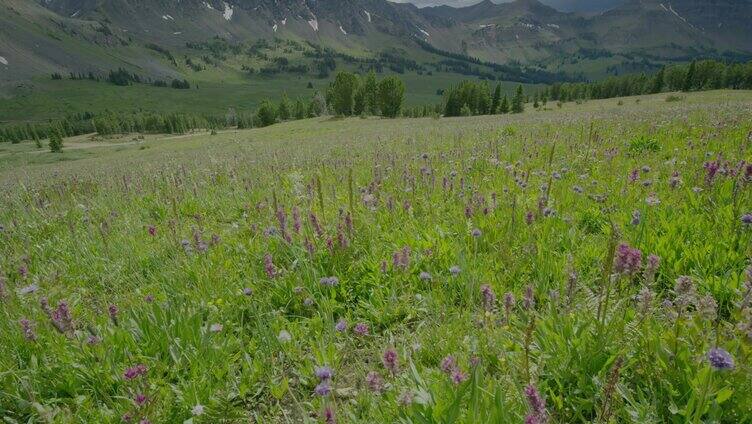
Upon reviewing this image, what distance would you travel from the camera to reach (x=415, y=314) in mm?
3555

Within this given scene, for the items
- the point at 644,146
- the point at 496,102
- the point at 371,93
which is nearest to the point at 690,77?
the point at 496,102

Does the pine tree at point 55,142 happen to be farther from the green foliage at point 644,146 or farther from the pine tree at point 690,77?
the pine tree at point 690,77

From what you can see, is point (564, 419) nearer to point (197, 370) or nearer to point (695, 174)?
point (197, 370)

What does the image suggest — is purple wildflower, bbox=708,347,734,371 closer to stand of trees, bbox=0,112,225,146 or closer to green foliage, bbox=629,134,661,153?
green foliage, bbox=629,134,661,153

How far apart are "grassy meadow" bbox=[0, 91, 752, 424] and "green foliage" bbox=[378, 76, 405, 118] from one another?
101 metres

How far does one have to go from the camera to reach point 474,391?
2090mm

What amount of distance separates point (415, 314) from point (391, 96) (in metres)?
105

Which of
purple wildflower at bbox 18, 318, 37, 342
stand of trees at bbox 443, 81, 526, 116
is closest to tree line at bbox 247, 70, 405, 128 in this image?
stand of trees at bbox 443, 81, 526, 116

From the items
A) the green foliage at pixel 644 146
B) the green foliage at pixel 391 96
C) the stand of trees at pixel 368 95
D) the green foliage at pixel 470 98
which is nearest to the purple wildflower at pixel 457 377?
the green foliage at pixel 644 146

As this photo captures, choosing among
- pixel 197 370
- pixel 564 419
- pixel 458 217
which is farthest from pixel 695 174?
pixel 197 370

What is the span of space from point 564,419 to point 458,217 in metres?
3.06

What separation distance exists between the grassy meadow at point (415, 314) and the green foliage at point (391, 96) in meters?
101

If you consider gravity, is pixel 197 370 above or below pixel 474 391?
below

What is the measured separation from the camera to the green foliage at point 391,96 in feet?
338
